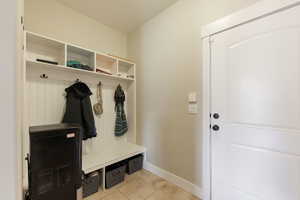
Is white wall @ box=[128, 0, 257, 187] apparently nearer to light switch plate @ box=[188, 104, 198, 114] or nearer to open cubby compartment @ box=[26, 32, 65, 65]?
light switch plate @ box=[188, 104, 198, 114]

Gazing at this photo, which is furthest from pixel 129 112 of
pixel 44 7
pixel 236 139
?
pixel 44 7

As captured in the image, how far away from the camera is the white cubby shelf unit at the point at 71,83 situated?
1.73 m

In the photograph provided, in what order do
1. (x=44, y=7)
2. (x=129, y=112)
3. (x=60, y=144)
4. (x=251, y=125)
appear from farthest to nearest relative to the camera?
(x=129, y=112) → (x=44, y=7) → (x=251, y=125) → (x=60, y=144)

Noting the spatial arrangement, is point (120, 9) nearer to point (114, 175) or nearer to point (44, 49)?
point (44, 49)

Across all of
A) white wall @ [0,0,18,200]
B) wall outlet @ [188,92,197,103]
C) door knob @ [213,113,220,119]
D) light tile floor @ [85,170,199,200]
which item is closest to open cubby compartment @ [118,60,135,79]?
wall outlet @ [188,92,197,103]

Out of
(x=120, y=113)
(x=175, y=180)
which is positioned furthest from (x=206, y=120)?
(x=120, y=113)

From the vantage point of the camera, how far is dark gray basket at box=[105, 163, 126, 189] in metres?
1.88

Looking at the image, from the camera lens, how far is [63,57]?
1.86 m

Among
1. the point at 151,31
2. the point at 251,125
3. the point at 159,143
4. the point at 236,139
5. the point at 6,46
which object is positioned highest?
the point at 151,31

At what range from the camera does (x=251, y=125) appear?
133 cm

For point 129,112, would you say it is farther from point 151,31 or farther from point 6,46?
point 6,46

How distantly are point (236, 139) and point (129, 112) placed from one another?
182cm

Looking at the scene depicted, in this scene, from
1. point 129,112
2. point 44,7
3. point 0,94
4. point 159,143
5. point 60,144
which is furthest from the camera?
point 129,112

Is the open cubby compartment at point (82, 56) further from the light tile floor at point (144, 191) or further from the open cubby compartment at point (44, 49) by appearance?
the light tile floor at point (144, 191)
